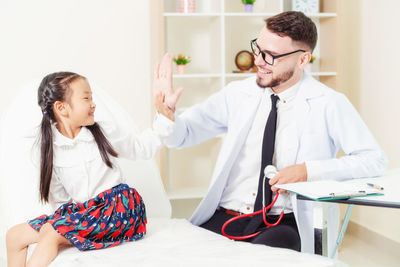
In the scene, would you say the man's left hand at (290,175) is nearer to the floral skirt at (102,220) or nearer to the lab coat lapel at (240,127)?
the lab coat lapel at (240,127)

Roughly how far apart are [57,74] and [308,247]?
0.97m

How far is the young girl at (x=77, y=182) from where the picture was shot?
1.45m

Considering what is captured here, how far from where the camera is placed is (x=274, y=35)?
187cm

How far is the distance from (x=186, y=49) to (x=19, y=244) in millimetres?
2092

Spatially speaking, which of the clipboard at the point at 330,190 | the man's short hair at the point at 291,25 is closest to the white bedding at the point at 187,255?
the clipboard at the point at 330,190

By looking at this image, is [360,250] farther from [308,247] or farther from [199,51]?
[199,51]

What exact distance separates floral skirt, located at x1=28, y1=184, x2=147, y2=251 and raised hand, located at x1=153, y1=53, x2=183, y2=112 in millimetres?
339

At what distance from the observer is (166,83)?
176 centimetres

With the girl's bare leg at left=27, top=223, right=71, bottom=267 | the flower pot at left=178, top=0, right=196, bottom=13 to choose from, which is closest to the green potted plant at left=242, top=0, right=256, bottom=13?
the flower pot at left=178, top=0, right=196, bottom=13

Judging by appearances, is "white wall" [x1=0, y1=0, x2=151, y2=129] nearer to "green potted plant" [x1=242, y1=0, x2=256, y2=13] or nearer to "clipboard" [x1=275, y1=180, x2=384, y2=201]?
→ "green potted plant" [x1=242, y1=0, x2=256, y2=13]

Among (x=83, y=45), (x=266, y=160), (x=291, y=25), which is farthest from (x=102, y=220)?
(x=83, y=45)

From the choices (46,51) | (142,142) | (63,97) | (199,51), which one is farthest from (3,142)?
(199,51)

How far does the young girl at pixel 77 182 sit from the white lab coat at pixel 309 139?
366 millimetres

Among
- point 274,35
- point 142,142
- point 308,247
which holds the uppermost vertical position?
point 274,35
